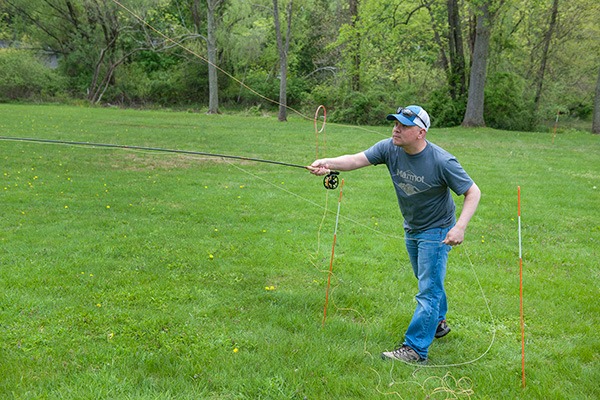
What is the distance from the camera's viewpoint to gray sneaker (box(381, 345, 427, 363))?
374 centimetres

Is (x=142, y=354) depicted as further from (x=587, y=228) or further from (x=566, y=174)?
(x=566, y=174)

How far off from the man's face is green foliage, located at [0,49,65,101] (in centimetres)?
3617

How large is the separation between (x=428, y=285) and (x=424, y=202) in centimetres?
63

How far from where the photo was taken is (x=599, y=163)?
13.7 meters

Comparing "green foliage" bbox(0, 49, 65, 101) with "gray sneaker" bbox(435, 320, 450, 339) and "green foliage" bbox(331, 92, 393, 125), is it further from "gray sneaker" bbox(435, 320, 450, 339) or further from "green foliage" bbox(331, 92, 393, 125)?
"gray sneaker" bbox(435, 320, 450, 339)

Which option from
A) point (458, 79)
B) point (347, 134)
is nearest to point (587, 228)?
point (347, 134)

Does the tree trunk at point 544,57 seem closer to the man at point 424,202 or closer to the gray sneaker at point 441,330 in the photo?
the gray sneaker at point 441,330

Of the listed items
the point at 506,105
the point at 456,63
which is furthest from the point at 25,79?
the point at 506,105

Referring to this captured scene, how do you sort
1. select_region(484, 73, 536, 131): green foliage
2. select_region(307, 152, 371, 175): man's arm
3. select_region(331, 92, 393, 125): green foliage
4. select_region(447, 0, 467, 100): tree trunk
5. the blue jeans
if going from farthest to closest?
select_region(331, 92, 393, 125): green foliage, select_region(447, 0, 467, 100): tree trunk, select_region(484, 73, 536, 131): green foliage, select_region(307, 152, 371, 175): man's arm, the blue jeans

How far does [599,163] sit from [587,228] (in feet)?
24.5

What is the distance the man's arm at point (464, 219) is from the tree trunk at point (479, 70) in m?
19.6

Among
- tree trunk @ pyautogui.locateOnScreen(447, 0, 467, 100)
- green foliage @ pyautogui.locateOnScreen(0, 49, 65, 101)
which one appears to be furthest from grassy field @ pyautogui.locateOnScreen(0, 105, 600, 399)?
green foliage @ pyautogui.locateOnScreen(0, 49, 65, 101)

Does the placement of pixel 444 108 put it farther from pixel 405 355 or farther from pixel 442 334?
pixel 405 355

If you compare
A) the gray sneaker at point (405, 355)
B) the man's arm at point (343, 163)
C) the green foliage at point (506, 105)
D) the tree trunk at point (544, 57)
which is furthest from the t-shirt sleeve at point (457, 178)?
the tree trunk at point (544, 57)
